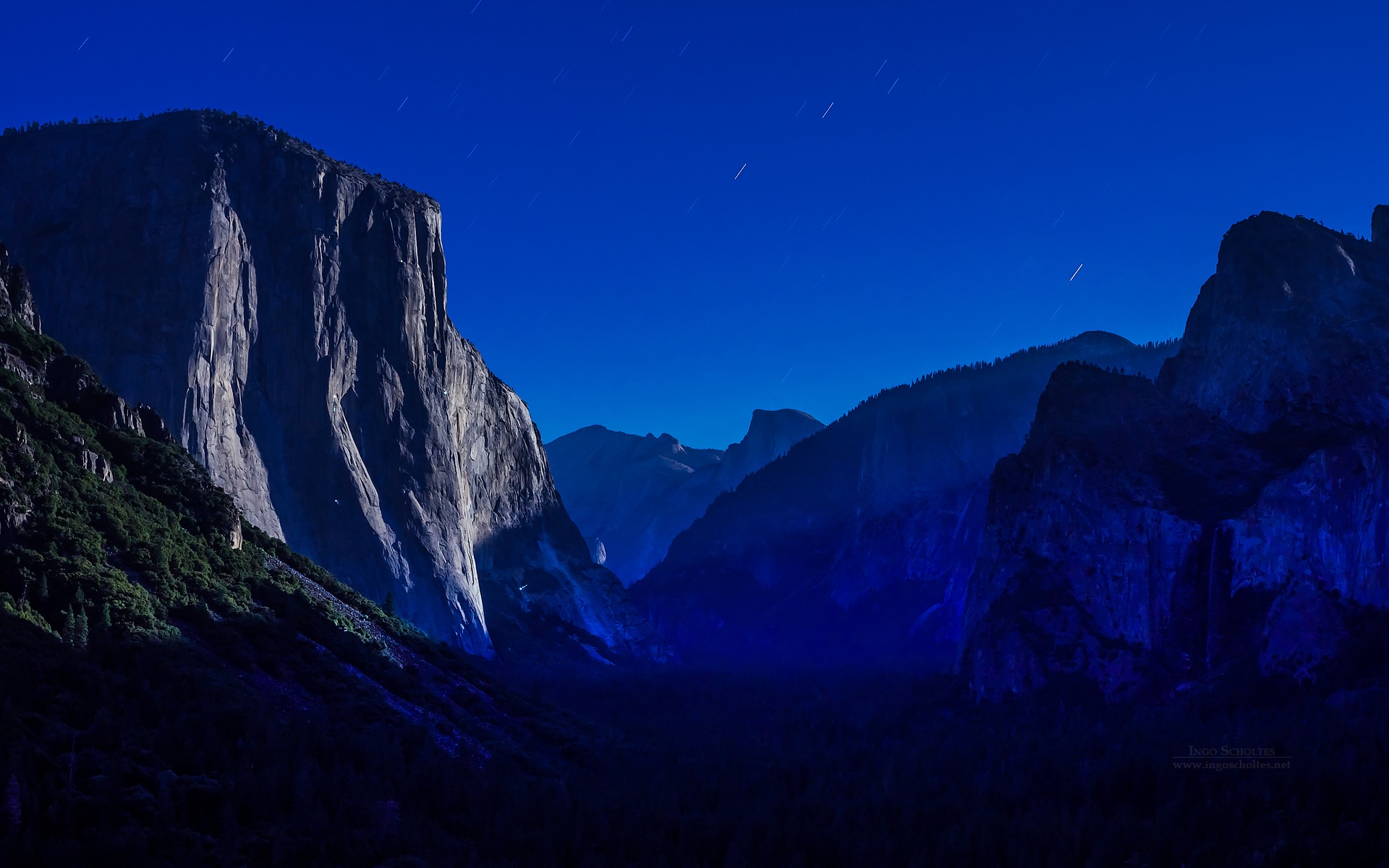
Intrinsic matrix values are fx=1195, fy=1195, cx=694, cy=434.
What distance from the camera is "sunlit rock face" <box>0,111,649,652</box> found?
8550cm

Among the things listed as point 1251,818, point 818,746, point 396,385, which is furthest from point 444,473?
point 1251,818

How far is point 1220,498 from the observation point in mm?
88812

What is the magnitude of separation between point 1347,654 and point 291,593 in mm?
62053

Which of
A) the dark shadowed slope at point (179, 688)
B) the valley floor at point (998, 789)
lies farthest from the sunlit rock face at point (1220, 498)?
the dark shadowed slope at point (179, 688)

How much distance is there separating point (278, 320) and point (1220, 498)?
74.0 m

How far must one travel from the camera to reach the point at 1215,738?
62.9 metres

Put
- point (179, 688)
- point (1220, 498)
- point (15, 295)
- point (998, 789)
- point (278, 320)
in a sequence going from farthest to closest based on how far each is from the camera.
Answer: point (278, 320) < point (1220, 498) < point (15, 295) < point (998, 789) < point (179, 688)

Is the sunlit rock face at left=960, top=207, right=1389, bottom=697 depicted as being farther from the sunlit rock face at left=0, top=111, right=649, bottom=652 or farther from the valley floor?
the sunlit rock face at left=0, top=111, right=649, bottom=652

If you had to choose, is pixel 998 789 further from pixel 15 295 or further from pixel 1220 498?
pixel 15 295

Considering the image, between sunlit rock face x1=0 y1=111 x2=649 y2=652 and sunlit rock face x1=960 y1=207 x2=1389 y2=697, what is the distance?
4905cm

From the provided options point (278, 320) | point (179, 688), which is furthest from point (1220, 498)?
point (179, 688)

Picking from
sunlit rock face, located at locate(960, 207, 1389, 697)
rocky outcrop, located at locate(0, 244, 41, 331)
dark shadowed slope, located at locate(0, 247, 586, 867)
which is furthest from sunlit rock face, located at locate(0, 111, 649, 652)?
sunlit rock face, located at locate(960, 207, 1389, 697)

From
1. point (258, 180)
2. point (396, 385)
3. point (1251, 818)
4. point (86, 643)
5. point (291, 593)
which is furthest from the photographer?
point (396, 385)

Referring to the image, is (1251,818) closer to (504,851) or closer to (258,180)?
(504,851)
